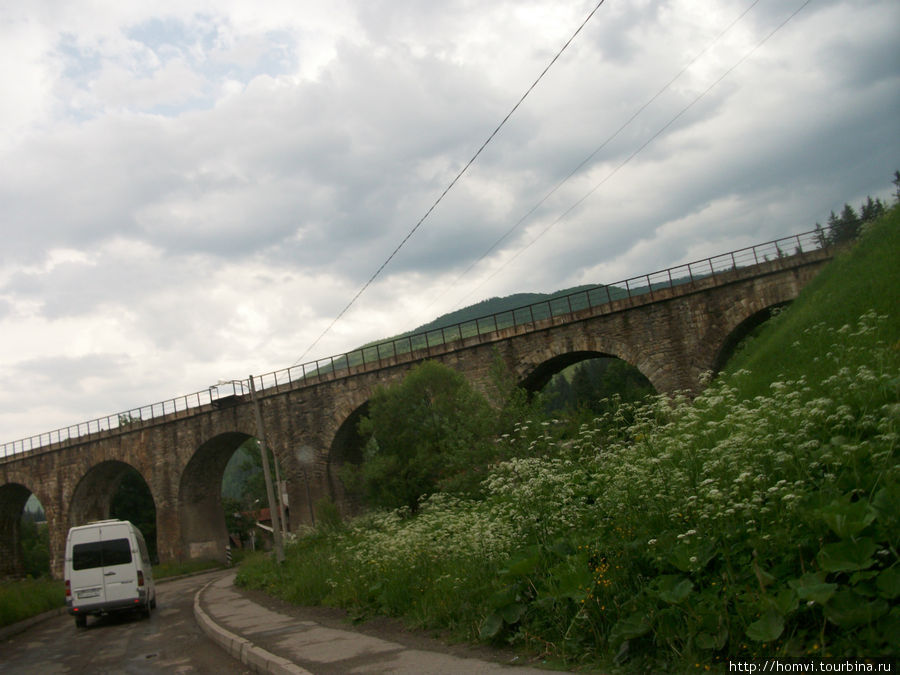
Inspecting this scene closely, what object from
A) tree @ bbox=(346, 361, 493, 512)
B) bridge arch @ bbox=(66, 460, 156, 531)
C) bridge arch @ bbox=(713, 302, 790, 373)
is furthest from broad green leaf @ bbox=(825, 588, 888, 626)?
bridge arch @ bbox=(66, 460, 156, 531)

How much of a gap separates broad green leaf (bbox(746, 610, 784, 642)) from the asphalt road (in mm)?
6034

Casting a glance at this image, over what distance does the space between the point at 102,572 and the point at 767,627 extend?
15084 mm

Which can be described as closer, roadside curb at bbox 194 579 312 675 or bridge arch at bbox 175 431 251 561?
roadside curb at bbox 194 579 312 675

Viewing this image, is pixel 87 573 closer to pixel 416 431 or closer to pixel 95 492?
pixel 416 431

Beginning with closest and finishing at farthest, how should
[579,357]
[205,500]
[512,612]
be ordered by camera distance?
[512,612], [579,357], [205,500]

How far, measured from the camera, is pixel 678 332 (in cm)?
2341

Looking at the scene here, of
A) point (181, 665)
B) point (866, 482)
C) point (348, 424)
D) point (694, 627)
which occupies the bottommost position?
point (181, 665)

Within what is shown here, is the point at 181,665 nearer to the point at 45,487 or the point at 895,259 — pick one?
the point at 895,259

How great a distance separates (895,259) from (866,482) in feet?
37.8

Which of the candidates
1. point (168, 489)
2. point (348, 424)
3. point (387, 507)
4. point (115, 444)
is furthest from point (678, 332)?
point (115, 444)

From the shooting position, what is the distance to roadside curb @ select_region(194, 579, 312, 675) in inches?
280

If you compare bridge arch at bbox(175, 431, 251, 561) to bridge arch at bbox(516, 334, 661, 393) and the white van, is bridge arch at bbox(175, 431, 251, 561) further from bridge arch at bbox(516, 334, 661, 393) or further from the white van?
the white van

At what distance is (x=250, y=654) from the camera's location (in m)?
8.34

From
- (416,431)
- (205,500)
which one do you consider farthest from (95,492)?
(416,431)
